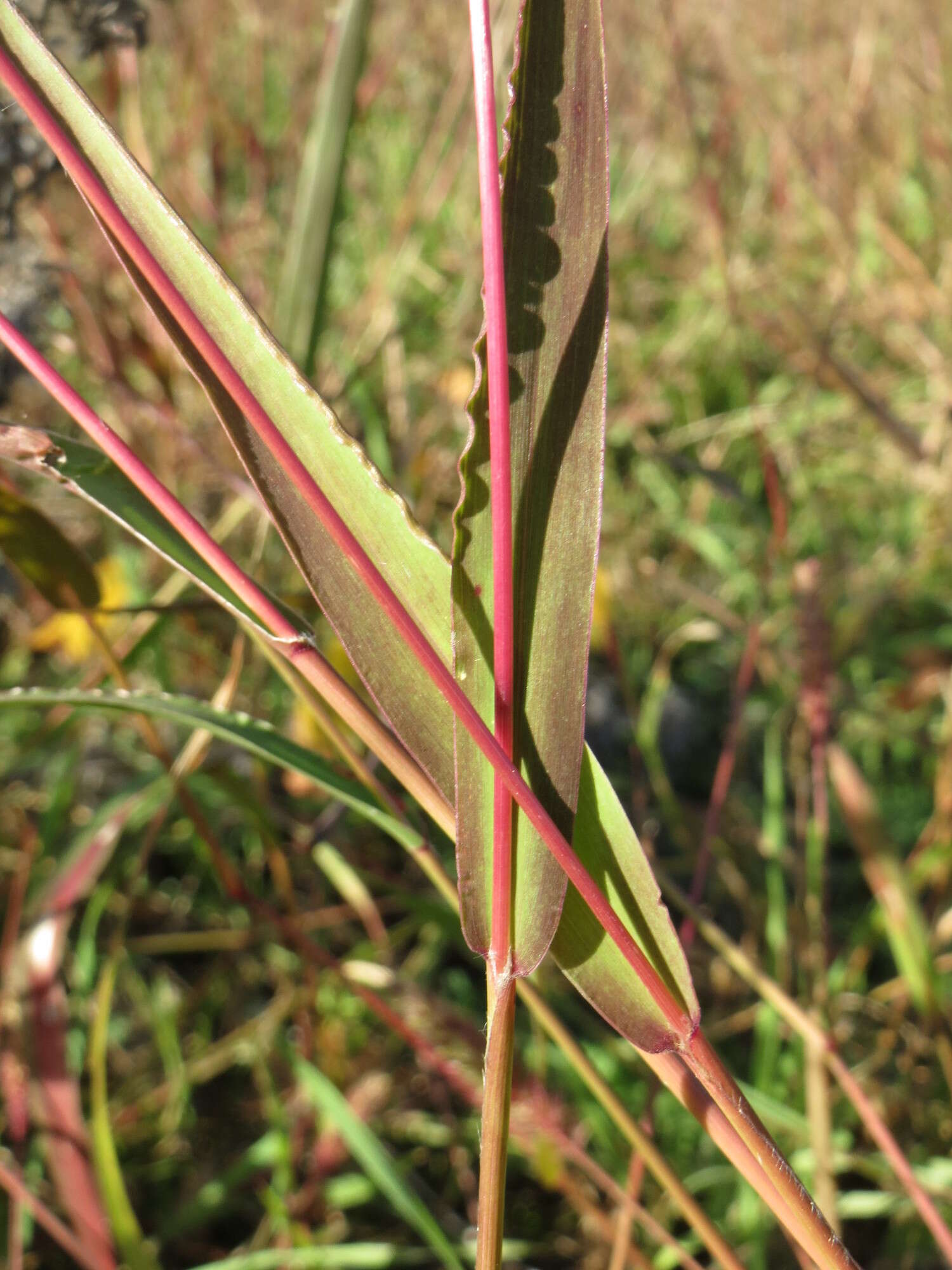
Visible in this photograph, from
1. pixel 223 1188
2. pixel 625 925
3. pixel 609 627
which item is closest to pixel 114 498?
pixel 625 925

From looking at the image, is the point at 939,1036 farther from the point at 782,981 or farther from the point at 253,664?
the point at 253,664

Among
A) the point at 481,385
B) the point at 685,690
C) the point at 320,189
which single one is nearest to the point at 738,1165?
the point at 481,385

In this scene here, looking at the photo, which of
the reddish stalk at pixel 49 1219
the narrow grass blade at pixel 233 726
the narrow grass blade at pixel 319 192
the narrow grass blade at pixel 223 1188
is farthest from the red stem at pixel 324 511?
the narrow grass blade at pixel 223 1188

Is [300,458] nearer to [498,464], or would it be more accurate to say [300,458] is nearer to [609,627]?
[498,464]

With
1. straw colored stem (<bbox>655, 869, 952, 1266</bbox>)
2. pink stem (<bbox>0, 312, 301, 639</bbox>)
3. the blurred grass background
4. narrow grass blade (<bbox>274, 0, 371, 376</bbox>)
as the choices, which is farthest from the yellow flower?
pink stem (<bbox>0, 312, 301, 639</bbox>)

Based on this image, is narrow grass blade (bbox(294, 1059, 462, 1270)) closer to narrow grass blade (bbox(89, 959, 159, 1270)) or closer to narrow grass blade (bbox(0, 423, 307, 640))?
narrow grass blade (bbox(89, 959, 159, 1270))

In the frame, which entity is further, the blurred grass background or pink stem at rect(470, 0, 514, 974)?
the blurred grass background
